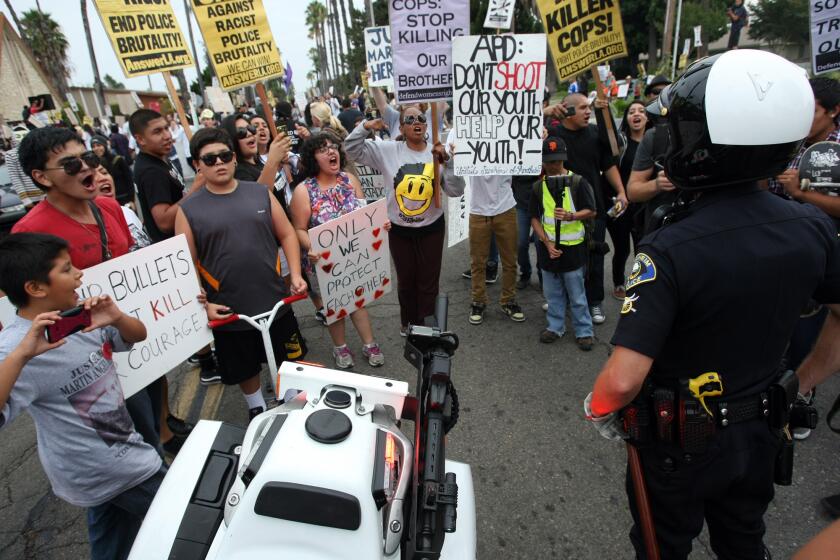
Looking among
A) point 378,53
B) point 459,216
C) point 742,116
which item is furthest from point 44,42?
point 742,116

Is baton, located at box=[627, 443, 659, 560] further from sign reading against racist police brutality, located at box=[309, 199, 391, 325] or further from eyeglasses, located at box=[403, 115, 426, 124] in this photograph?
eyeglasses, located at box=[403, 115, 426, 124]

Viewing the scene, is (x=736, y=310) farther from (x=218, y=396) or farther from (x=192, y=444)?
(x=218, y=396)

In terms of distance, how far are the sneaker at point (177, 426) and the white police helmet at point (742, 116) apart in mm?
3414

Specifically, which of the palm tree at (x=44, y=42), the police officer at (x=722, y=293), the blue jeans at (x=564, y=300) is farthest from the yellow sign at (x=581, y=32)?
the palm tree at (x=44, y=42)

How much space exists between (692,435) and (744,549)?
21.3 inches

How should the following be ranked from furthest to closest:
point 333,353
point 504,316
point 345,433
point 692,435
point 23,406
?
point 504,316, point 333,353, point 23,406, point 692,435, point 345,433

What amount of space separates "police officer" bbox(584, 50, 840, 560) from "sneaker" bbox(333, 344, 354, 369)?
108 inches

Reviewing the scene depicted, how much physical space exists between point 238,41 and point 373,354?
10.2 feet

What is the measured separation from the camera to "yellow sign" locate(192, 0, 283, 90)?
4.21 meters

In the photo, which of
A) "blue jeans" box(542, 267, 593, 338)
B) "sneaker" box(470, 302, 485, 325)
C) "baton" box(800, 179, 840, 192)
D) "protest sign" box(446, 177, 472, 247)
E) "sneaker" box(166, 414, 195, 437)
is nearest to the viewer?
"baton" box(800, 179, 840, 192)

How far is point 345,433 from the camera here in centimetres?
126

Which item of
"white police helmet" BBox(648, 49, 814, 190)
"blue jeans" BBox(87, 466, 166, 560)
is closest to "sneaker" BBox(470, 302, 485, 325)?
"blue jeans" BBox(87, 466, 166, 560)

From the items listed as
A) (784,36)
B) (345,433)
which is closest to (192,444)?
(345,433)

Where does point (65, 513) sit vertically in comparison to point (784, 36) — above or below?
below
